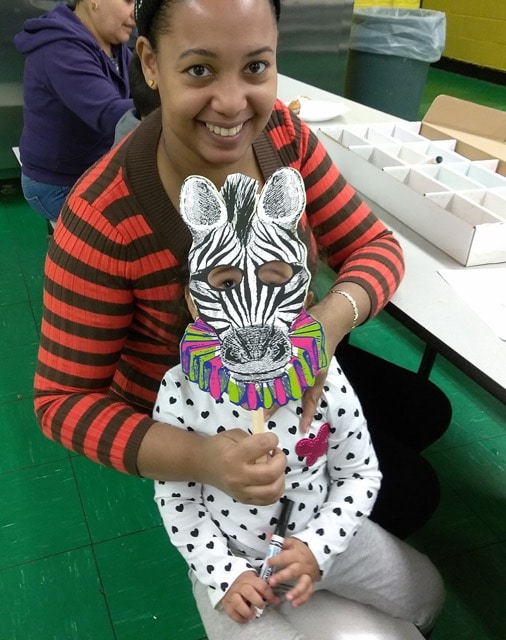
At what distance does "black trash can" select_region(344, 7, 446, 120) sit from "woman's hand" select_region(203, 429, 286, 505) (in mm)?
3562

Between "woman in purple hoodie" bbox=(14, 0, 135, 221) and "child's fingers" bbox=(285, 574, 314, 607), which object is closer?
"child's fingers" bbox=(285, 574, 314, 607)

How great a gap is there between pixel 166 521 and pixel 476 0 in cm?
694

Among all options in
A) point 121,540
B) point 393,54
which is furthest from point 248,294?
point 393,54

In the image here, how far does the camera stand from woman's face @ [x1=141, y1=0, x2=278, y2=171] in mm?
640

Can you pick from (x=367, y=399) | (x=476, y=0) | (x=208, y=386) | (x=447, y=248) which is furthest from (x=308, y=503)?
(x=476, y=0)

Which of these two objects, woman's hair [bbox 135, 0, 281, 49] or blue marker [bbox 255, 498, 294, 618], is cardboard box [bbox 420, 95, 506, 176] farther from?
blue marker [bbox 255, 498, 294, 618]

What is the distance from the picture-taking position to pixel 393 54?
3.68 metres

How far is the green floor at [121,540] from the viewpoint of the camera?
128 centimetres

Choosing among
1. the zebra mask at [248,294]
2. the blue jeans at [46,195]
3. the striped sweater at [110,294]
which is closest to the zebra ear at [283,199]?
the zebra mask at [248,294]

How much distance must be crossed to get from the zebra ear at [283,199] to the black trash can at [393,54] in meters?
3.38

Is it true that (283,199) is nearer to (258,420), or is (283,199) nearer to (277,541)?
(258,420)

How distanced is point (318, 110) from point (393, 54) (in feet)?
7.05

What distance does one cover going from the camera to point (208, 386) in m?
0.65

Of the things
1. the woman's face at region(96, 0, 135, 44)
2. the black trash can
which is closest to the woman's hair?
the woman's face at region(96, 0, 135, 44)
